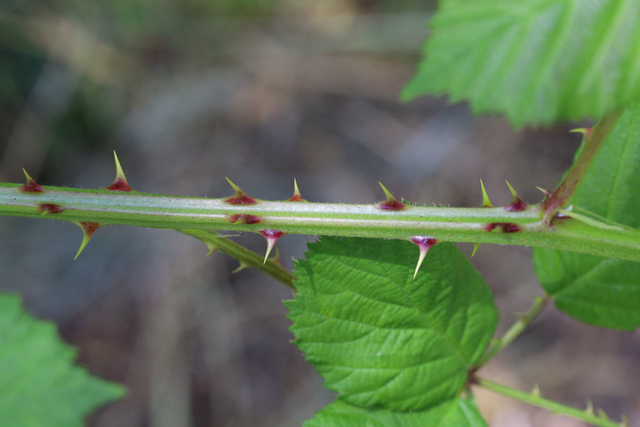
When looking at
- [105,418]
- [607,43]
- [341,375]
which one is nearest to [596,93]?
[607,43]

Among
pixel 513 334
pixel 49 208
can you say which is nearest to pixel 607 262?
pixel 513 334

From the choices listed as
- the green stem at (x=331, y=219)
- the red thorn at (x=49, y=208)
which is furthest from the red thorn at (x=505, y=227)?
the red thorn at (x=49, y=208)

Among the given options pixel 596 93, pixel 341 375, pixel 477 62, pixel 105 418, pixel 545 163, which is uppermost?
pixel 545 163

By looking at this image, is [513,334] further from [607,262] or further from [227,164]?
[227,164]

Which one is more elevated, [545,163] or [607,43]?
[545,163]

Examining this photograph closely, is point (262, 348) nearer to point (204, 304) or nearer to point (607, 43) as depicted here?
point (204, 304)

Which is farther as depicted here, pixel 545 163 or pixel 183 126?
pixel 183 126
